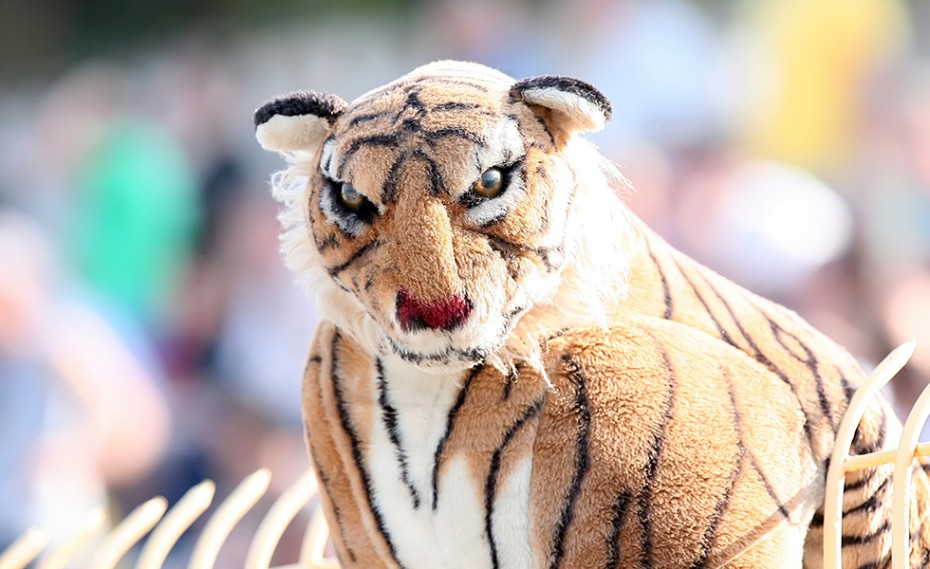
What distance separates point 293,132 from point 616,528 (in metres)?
0.35

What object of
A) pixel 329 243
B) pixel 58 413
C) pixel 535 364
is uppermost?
pixel 329 243

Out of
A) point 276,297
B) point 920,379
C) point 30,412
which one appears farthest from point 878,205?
point 30,412

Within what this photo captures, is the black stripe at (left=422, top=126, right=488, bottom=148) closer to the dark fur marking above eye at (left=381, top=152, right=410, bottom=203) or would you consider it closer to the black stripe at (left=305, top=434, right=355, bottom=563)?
the dark fur marking above eye at (left=381, top=152, right=410, bottom=203)

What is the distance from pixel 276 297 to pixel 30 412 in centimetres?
52

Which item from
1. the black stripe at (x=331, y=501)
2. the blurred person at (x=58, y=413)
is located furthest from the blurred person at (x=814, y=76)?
the black stripe at (x=331, y=501)

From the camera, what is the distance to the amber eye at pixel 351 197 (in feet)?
2.54

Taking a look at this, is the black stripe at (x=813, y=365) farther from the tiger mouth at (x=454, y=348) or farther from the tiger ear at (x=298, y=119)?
the tiger ear at (x=298, y=119)

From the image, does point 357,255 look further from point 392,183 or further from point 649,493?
point 649,493

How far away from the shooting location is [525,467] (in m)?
0.78

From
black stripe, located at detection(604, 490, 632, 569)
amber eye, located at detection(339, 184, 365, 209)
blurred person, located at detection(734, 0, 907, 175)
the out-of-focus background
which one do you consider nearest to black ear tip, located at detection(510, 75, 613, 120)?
amber eye, located at detection(339, 184, 365, 209)

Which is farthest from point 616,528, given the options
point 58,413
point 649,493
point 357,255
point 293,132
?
point 58,413

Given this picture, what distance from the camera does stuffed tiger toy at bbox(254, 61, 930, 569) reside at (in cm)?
75

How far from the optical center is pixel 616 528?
2.48 ft

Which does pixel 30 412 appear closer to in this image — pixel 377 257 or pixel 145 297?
pixel 145 297
